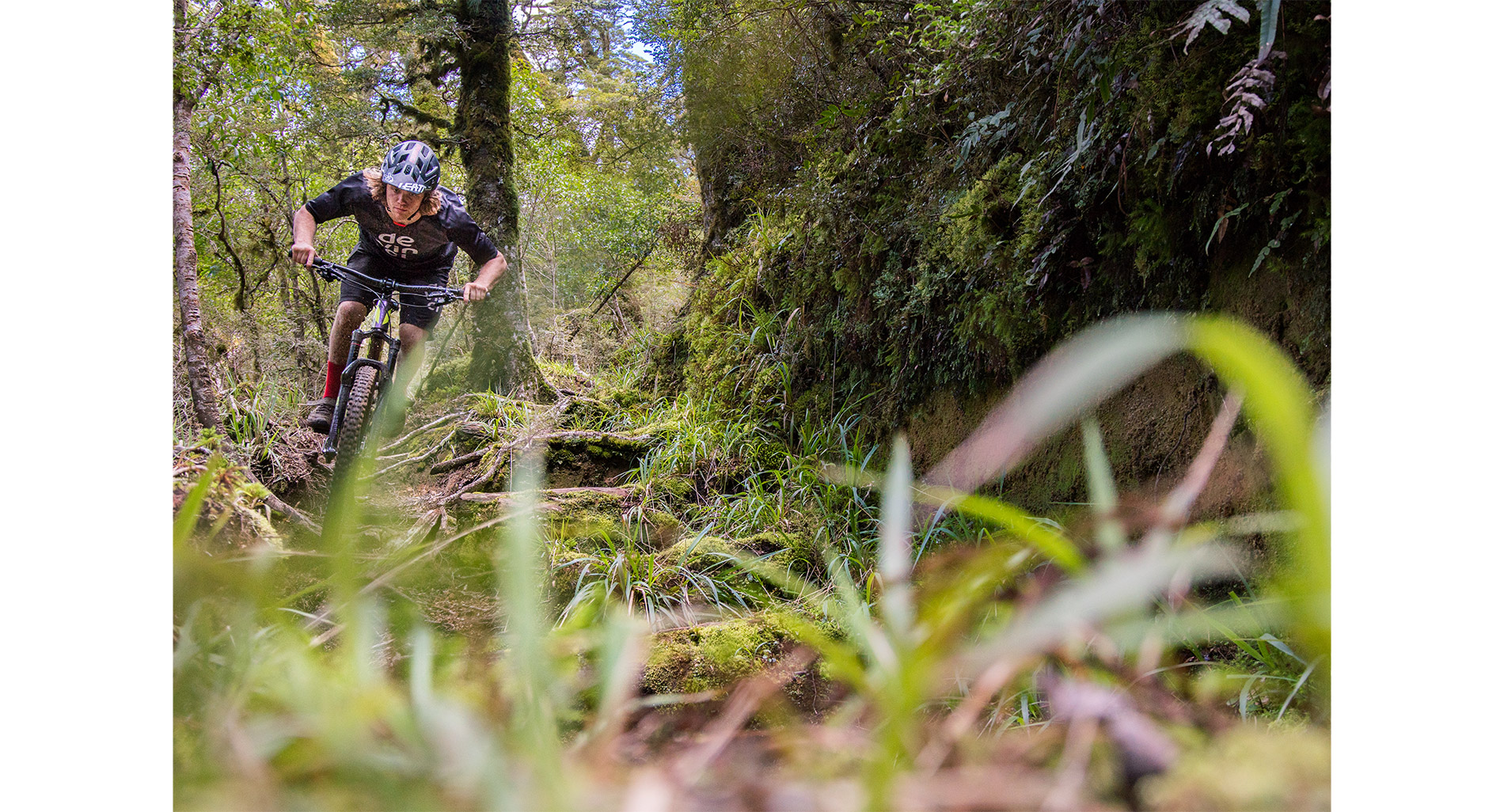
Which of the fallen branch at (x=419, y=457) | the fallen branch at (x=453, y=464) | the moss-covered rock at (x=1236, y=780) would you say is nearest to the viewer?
the moss-covered rock at (x=1236, y=780)

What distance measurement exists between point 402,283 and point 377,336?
0.11 meters

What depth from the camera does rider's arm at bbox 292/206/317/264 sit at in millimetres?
975

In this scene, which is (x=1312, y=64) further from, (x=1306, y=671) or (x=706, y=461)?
(x=706, y=461)

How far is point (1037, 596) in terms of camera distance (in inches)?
8.4

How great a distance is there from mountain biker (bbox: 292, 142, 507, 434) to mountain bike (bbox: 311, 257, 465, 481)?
1 centimetres

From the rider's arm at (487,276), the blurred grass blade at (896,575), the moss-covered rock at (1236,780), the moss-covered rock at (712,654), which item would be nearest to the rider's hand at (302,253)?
the rider's arm at (487,276)

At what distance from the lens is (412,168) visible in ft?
3.51

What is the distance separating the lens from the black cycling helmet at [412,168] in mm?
1053

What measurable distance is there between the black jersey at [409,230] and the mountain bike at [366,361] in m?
0.05

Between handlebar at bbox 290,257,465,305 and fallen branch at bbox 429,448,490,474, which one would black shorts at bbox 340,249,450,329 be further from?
fallen branch at bbox 429,448,490,474

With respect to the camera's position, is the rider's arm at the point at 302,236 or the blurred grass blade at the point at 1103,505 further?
the rider's arm at the point at 302,236

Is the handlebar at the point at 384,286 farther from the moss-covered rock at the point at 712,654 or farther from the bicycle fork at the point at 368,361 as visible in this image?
the moss-covered rock at the point at 712,654

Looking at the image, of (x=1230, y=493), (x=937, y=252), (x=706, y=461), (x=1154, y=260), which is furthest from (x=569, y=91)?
(x=1230, y=493)
